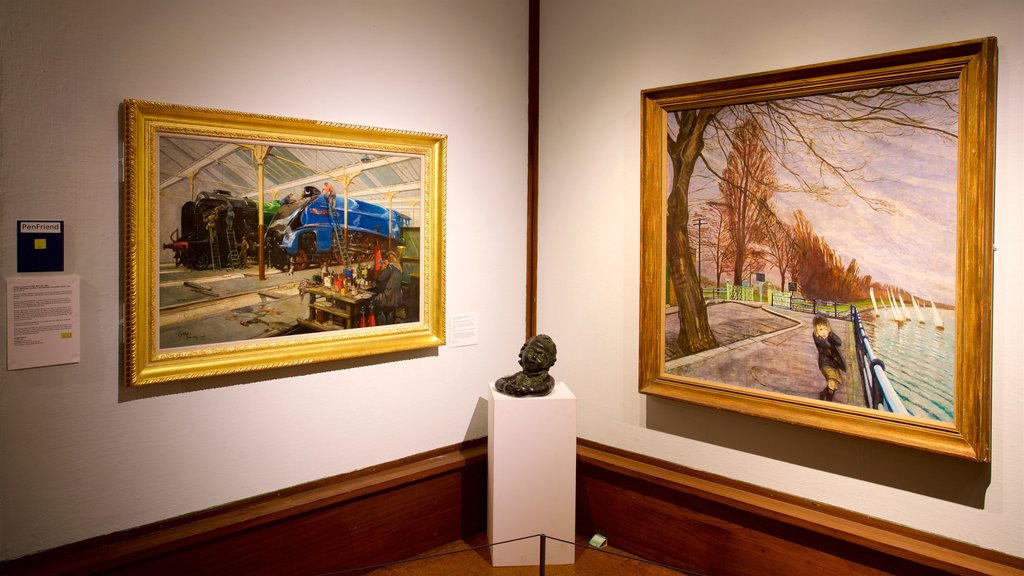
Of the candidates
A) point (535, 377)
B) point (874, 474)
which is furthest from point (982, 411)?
point (535, 377)

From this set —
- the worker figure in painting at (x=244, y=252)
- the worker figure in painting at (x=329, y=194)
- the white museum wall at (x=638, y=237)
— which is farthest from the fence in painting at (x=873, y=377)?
the worker figure in painting at (x=244, y=252)

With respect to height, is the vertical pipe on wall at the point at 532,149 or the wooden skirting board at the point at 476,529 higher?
the vertical pipe on wall at the point at 532,149

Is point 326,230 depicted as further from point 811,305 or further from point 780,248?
point 811,305

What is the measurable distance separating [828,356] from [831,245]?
0.48 metres

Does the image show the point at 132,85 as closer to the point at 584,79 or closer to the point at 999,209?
the point at 584,79

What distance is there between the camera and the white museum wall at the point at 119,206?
2.00m

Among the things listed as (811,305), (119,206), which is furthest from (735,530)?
(119,206)

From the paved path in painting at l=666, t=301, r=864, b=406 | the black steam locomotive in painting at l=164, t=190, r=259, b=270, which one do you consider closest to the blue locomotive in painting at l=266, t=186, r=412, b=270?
the black steam locomotive in painting at l=164, t=190, r=259, b=270

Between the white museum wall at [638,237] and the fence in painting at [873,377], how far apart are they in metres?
0.20

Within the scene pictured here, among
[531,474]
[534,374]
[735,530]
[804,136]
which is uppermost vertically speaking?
[804,136]

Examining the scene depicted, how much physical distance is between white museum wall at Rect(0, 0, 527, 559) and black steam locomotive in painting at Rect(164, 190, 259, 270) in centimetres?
23

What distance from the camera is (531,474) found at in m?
2.84

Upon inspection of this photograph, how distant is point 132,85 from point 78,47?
0.63ft

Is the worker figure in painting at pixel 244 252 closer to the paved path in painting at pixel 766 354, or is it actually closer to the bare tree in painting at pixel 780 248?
the paved path in painting at pixel 766 354
